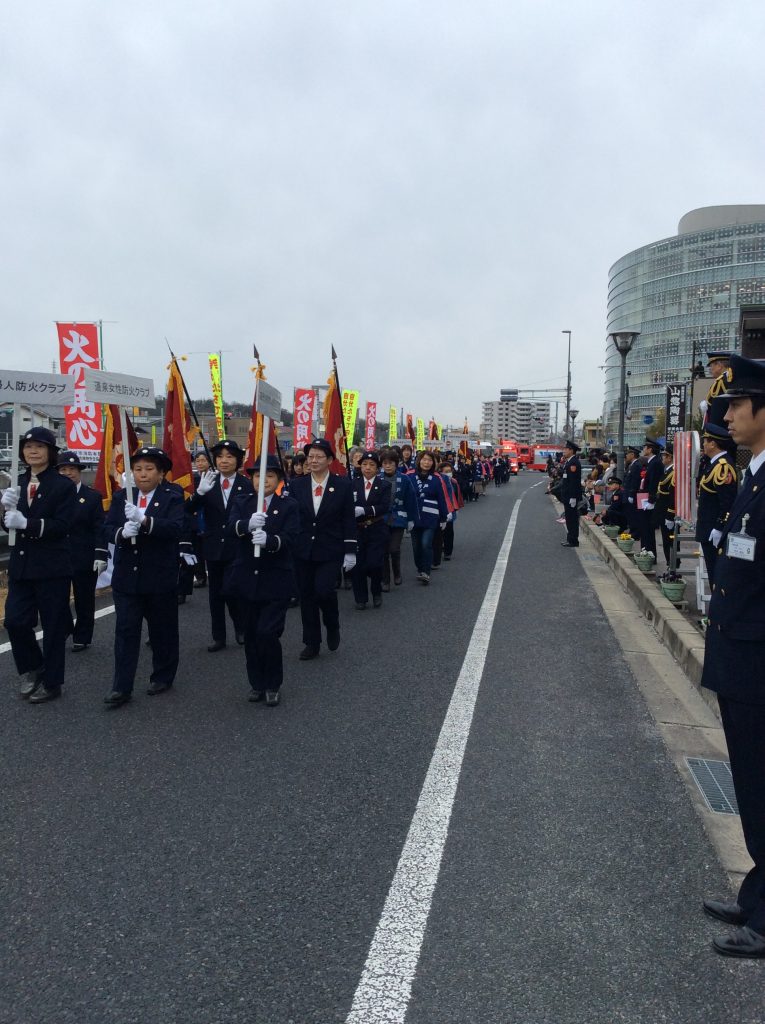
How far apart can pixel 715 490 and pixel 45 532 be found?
5.37 meters

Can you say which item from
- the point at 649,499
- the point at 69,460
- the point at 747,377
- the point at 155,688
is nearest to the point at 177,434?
the point at 69,460

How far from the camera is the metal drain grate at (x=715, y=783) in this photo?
391 centimetres

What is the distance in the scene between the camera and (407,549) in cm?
1525

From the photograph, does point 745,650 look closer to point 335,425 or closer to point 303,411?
point 335,425

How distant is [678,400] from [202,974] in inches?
1081

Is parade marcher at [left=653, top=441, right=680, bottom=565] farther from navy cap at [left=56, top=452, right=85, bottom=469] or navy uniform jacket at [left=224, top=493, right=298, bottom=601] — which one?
navy cap at [left=56, top=452, right=85, bottom=469]

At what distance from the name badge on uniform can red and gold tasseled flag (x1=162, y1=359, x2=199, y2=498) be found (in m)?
7.26

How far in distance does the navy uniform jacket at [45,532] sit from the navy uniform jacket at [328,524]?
6.50ft

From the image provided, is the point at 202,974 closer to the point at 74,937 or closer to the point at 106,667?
the point at 74,937

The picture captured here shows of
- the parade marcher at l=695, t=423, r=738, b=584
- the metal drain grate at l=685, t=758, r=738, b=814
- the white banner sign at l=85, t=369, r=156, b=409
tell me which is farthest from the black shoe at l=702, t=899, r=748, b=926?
the white banner sign at l=85, t=369, r=156, b=409

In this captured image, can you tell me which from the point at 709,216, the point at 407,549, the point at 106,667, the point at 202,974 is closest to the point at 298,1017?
the point at 202,974

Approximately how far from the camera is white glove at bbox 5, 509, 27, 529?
536 cm

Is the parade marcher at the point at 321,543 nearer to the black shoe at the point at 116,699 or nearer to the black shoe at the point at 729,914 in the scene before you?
the black shoe at the point at 116,699

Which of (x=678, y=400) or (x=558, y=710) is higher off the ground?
(x=678, y=400)
